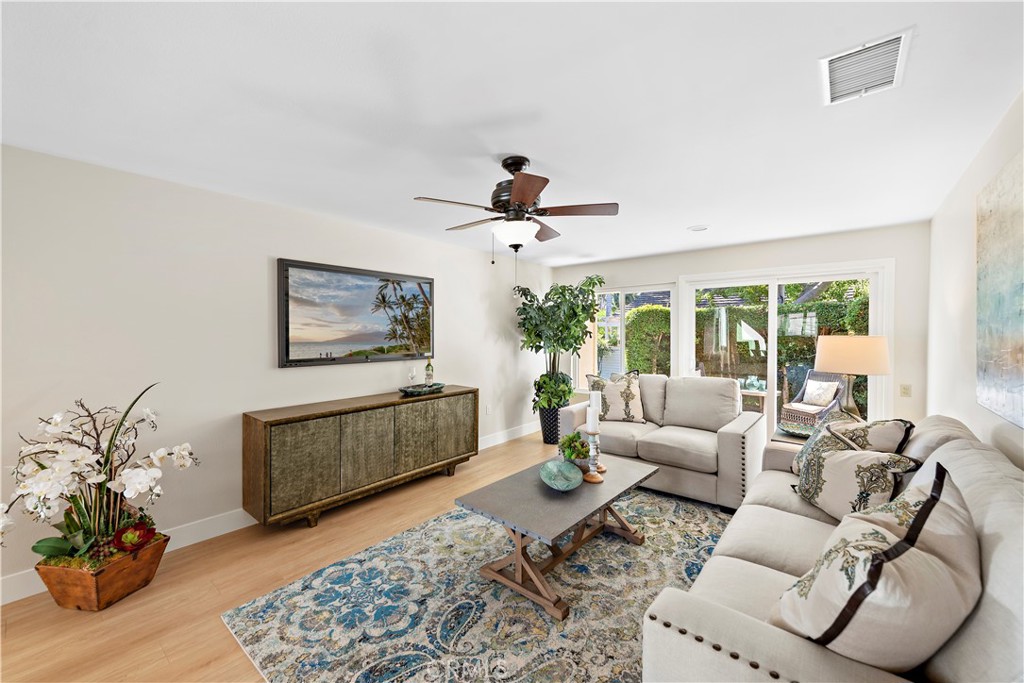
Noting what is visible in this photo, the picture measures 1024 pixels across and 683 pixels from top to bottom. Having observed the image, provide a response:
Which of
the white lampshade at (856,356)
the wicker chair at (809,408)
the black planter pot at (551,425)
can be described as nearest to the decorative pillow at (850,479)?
the white lampshade at (856,356)

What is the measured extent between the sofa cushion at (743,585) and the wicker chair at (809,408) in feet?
8.99

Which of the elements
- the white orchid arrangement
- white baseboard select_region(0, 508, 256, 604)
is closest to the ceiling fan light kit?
the white orchid arrangement

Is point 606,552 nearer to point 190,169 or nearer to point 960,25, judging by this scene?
point 960,25

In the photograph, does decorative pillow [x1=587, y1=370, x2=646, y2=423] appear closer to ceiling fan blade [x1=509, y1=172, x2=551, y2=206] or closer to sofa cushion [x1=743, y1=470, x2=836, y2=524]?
sofa cushion [x1=743, y1=470, x2=836, y2=524]

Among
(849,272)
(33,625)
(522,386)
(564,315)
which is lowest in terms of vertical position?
(33,625)

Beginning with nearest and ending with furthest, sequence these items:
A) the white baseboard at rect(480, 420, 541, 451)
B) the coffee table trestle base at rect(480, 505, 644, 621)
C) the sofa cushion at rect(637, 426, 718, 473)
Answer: the coffee table trestle base at rect(480, 505, 644, 621)
the sofa cushion at rect(637, 426, 718, 473)
the white baseboard at rect(480, 420, 541, 451)

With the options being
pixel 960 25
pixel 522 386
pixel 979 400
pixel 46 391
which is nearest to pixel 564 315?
pixel 522 386

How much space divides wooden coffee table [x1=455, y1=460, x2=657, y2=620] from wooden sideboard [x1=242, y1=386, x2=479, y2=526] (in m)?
1.30

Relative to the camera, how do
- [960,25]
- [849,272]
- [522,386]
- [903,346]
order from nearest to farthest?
[960,25] → [903,346] → [849,272] → [522,386]

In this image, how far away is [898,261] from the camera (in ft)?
12.2

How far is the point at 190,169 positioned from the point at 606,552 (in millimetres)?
3426

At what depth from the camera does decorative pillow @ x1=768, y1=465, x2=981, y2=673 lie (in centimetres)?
91

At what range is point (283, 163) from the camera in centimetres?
242

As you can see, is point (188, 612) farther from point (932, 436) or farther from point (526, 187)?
point (932, 436)
